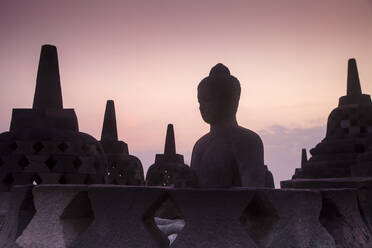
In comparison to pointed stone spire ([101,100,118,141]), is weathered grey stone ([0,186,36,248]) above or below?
above

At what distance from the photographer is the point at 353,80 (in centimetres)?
1303

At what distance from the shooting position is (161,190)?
117 inches

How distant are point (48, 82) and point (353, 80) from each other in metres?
9.29

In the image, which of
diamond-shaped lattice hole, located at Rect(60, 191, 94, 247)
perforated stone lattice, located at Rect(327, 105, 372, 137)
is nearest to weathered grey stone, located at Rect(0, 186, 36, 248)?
diamond-shaped lattice hole, located at Rect(60, 191, 94, 247)

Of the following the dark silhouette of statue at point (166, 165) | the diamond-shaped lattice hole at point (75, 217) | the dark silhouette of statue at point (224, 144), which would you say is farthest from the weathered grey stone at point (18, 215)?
the dark silhouette of statue at point (166, 165)

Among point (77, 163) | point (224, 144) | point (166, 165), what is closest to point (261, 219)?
point (224, 144)

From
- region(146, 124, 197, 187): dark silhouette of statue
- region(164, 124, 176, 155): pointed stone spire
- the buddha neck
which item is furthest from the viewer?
region(164, 124, 176, 155): pointed stone spire

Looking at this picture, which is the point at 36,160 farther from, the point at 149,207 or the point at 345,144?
the point at 345,144

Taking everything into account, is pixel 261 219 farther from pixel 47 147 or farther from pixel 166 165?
pixel 166 165

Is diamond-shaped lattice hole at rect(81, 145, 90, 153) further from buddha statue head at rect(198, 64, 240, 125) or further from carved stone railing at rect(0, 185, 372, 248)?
buddha statue head at rect(198, 64, 240, 125)

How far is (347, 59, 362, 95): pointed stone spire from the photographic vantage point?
511 inches

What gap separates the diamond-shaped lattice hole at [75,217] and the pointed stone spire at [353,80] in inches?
450

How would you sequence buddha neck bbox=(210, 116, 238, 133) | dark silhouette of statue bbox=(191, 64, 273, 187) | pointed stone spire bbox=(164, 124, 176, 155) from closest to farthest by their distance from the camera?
dark silhouette of statue bbox=(191, 64, 273, 187)
buddha neck bbox=(210, 116, 238, 133)
pointed stone spire bbox=(164, 124, 176, 155)

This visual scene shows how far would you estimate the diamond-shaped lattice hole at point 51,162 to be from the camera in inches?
283
